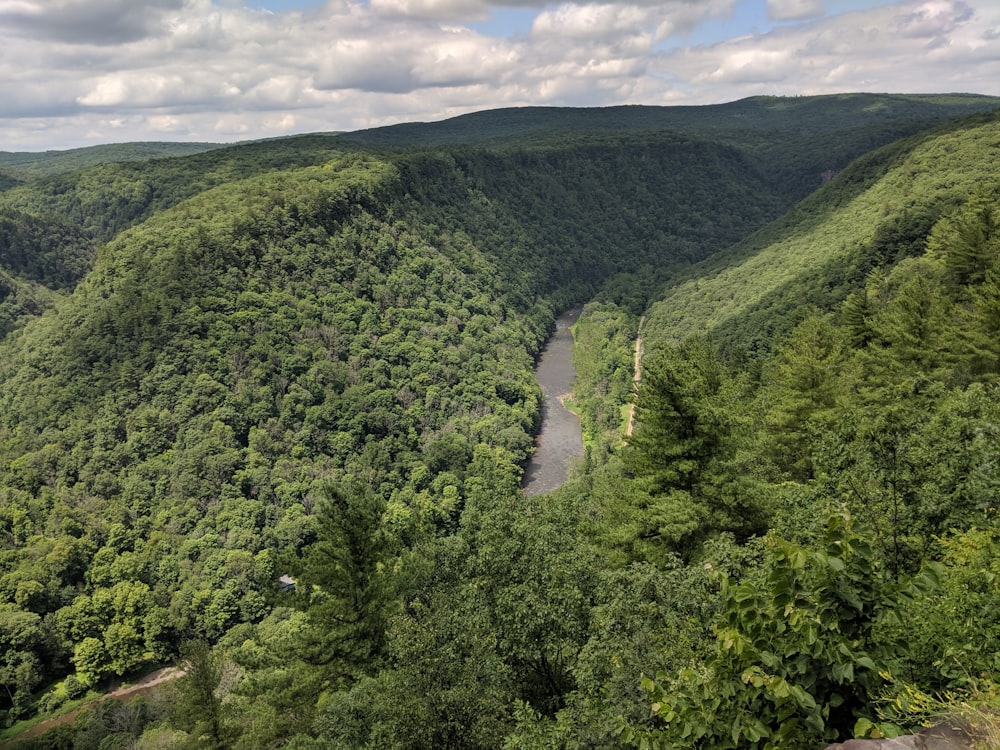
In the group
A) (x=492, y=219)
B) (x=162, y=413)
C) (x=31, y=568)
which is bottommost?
(x=31, y=568)

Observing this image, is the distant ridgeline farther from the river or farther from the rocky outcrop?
the river

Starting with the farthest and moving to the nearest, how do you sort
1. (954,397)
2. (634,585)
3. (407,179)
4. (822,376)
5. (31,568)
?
(407,179)
(31,568)
(822,376)
(954,397)
(634,585)

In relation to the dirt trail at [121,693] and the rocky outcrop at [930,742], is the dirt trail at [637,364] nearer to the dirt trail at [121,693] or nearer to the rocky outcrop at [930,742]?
the dirt trail at [121,693]

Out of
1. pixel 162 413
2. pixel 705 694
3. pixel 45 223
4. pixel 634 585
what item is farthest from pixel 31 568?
pixel 45 223

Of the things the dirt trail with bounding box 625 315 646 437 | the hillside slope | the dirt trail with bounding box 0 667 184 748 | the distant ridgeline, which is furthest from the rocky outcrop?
the dirt trail with bounding box 625 315 646 437

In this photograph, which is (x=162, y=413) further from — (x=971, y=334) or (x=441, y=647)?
(x=971, y=334)

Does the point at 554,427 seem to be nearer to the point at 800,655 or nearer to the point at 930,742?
the point at 800,655
